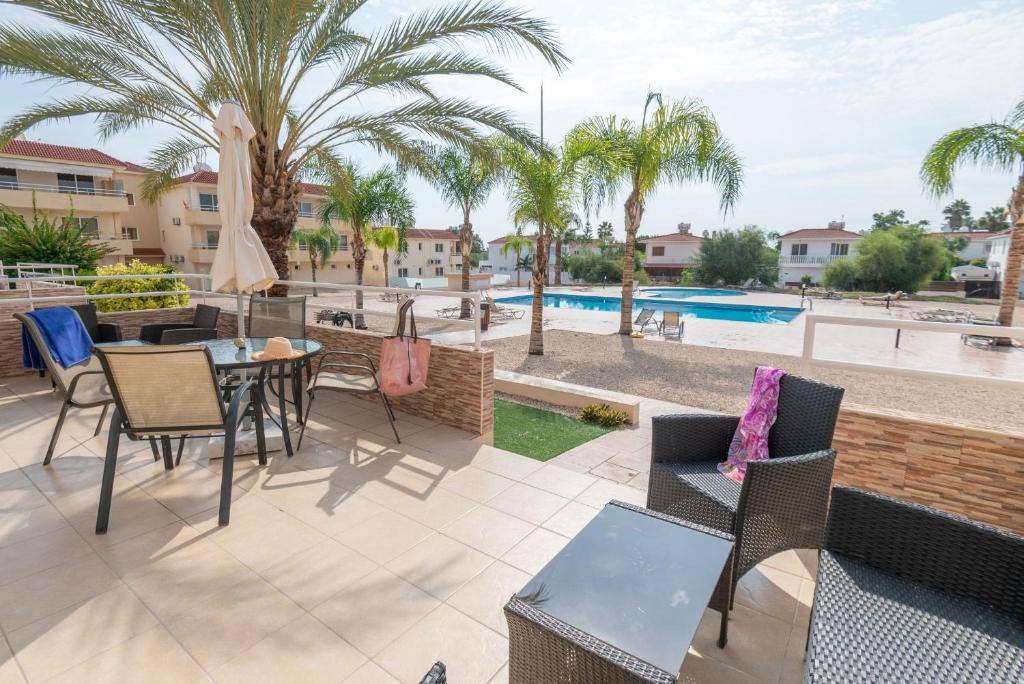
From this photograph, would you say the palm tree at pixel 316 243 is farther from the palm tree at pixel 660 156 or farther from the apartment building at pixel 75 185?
the palm tree at pixel 660 156

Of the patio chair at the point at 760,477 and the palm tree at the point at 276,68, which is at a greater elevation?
the palm tree at the point at 276,68

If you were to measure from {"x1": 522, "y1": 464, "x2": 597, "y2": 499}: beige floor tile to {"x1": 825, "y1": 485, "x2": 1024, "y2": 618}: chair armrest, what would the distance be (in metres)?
1.55

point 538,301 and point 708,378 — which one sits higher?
point 538,301

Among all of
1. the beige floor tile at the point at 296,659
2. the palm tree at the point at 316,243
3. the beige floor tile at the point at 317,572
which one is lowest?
the beige floor tile at the point at 296,659

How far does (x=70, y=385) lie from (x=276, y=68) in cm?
493

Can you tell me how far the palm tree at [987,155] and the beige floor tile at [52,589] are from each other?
16.2m

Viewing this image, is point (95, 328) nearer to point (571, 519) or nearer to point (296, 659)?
point (296, 659)

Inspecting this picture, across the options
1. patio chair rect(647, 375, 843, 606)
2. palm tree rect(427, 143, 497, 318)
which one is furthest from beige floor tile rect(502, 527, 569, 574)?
palm tree rect(427, 143, 497, 318)

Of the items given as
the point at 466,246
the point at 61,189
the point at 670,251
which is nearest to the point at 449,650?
the point at 466,246

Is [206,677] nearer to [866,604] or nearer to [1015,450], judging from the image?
[866,604]

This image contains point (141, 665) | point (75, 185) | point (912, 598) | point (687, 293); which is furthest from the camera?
point (687, 293)

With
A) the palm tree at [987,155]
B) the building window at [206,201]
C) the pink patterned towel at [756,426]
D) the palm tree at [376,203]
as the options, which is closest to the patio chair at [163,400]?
the pink patterned towel at [756,426]

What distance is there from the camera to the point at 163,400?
2.67 m

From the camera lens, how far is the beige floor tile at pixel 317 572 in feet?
7.10
